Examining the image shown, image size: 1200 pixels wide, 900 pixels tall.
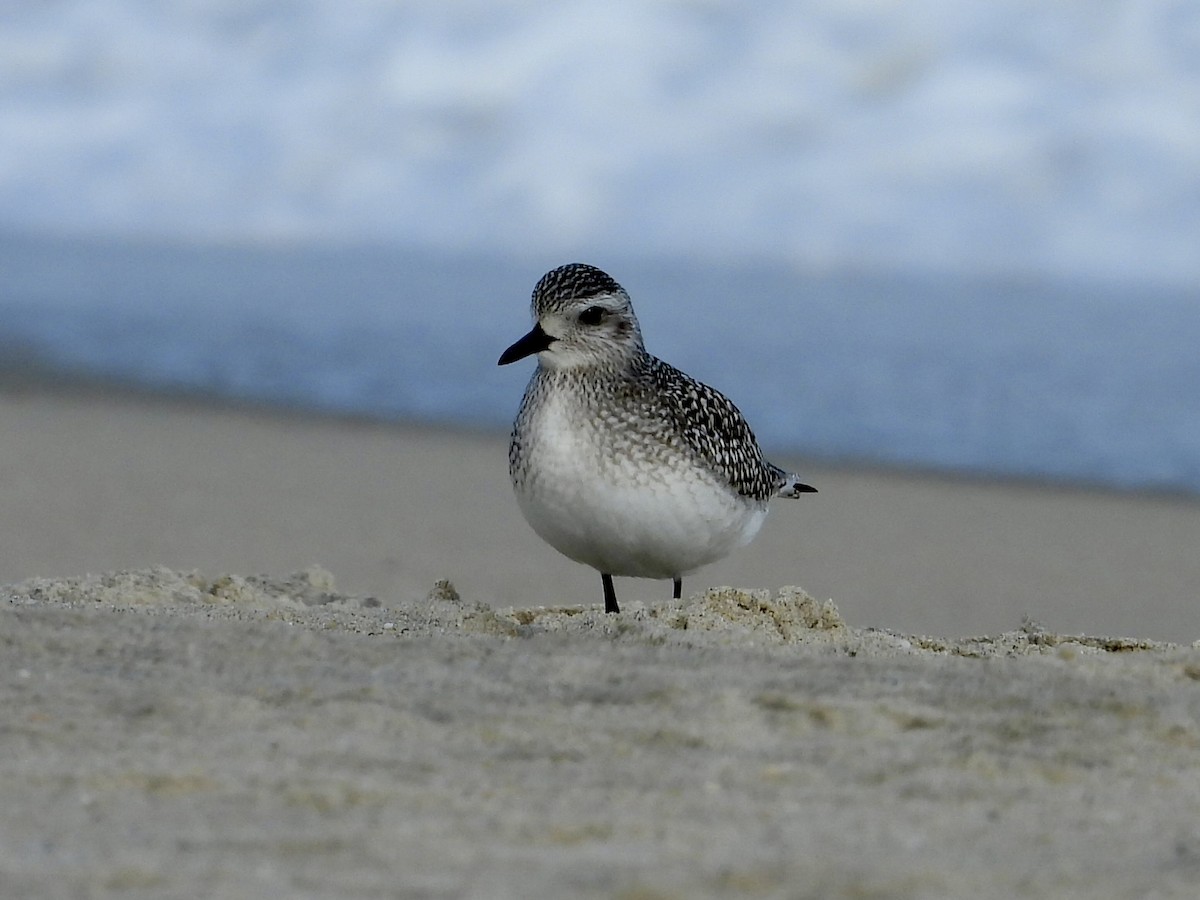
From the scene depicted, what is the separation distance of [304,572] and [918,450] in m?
7.92

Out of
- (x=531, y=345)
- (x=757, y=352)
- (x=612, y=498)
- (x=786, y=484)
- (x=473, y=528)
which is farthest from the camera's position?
(x=757, y=352)

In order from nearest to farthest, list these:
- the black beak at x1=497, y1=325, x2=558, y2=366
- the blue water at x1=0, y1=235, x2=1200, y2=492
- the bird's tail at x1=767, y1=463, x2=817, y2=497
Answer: the black beak at x1=497, y1=325, x2=558, y2=366 < the bird's tail at x1=767, y1=463, x2=817, y2=497 < the blue water at x1=0, y1=235, x2=1200, y2=492

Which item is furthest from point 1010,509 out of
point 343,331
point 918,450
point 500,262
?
point 500,262

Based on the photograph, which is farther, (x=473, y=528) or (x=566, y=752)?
(x=473, y=528)

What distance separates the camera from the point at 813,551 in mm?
9875

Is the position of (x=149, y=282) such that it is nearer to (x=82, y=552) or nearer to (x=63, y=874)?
(x=82, y=552)

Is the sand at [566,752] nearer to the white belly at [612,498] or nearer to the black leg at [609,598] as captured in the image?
the black leg at [609,598]

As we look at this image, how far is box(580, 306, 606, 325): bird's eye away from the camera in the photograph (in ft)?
20.4

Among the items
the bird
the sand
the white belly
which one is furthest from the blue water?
the sand

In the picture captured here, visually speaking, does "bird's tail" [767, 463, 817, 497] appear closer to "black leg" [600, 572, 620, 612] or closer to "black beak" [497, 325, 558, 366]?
"black leg" [600, 572, 620, 612]

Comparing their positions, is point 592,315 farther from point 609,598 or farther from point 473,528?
point 473,528

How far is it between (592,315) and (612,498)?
33.8 inches

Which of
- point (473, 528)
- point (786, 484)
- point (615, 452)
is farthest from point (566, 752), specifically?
point (473, 528)

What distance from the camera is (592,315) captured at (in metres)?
→ 6.25
